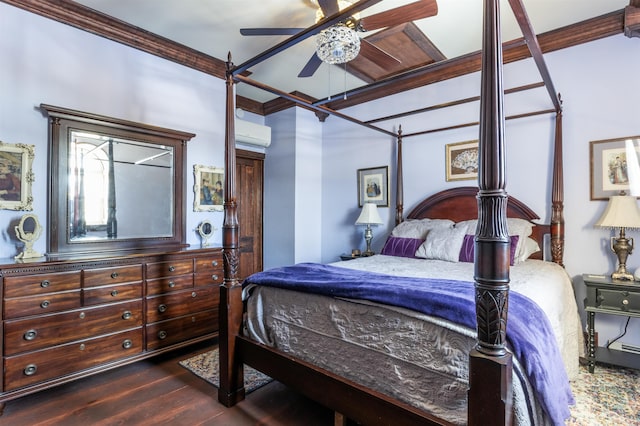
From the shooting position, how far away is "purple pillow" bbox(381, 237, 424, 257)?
328 centimetres

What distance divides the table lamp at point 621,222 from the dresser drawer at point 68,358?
3.64 metres

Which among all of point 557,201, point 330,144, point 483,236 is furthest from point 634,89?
point 330,144

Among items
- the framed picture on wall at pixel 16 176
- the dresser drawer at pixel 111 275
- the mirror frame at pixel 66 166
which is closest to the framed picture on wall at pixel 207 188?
the mirror frame at pixel 66 166

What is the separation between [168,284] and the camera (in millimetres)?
2783

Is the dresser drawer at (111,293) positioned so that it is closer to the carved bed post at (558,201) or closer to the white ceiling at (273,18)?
the white ceiling at (273,18)

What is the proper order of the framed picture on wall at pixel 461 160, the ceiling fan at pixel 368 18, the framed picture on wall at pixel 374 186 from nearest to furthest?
1. the ceiling fan at pixel 368 18
2. the framed picture on wall at pixel 461 160
3. the framed picture on wall at pixel 374 186

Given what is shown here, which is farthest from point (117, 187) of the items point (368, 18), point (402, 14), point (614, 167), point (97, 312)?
point (614, 167)

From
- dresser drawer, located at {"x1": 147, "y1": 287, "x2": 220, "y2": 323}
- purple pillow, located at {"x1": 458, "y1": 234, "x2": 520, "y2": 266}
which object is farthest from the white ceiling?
dresser drawer, located at {"x1": 147, "y1": 287, "x2": 220, "y2": 323}

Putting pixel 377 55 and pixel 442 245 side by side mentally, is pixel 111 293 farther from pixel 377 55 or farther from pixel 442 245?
pixel 377 55

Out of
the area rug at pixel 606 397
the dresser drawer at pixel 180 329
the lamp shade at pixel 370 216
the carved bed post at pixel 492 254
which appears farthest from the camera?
the lamp shade at pixel 370 216

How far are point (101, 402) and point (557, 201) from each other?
147 inches

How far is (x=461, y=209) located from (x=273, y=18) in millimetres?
2519

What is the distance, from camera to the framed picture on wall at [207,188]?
11.6ft

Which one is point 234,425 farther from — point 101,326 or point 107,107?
point 107,107
